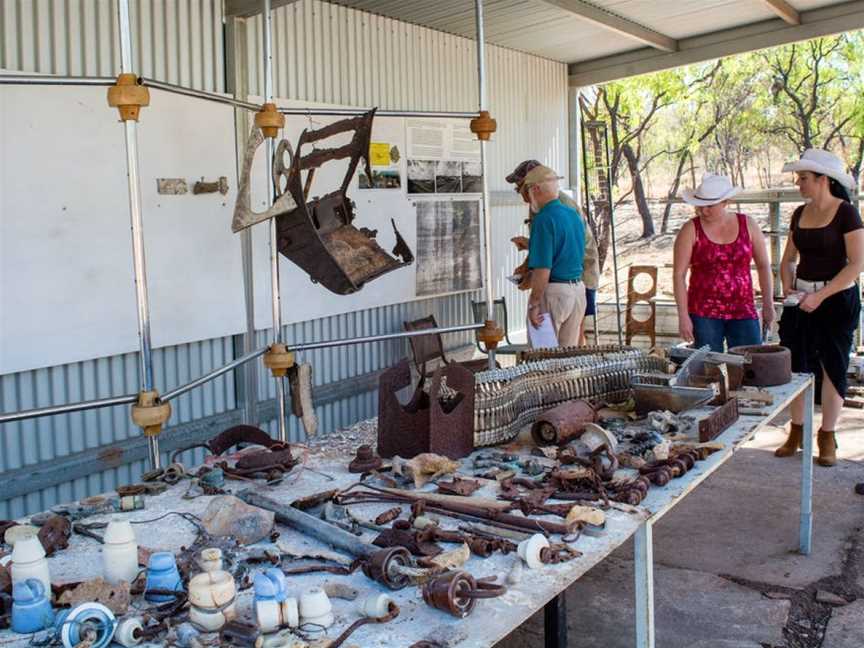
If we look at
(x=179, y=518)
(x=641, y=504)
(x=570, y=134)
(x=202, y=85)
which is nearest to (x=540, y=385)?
(x=641, y=504)

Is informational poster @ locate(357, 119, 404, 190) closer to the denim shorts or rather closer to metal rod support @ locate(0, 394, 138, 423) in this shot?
the denim shorts

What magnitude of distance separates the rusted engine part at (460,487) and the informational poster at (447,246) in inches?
172

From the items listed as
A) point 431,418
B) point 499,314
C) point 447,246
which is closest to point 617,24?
point 447,246

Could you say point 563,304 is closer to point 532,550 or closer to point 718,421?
point 718,421

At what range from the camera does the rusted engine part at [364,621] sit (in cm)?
181

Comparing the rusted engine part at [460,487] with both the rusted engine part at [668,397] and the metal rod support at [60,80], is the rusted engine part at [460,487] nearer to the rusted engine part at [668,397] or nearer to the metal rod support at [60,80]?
the rusted engine part at [668,397]

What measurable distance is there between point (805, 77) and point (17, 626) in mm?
18697

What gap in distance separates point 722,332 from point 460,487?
10.1 feet

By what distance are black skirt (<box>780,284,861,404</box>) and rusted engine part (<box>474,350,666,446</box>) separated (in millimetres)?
1709

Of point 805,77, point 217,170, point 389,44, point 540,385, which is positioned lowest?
point 540,385

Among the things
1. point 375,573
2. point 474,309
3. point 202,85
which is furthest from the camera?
point 474,309

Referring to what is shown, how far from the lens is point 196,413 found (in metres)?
5.36

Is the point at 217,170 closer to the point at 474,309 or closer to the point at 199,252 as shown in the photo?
the point at 199,252

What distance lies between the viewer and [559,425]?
3.21 meters
